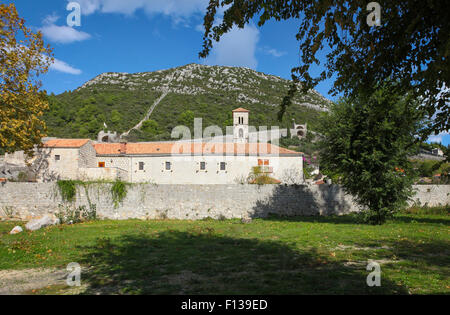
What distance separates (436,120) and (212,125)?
247ft

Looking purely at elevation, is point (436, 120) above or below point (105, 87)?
below

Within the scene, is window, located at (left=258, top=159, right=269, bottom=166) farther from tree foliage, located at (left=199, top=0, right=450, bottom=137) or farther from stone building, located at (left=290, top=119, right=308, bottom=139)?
stone building, located at (left=290, top=119, right=308, bottom=139)

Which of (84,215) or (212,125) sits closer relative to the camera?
(84,215)

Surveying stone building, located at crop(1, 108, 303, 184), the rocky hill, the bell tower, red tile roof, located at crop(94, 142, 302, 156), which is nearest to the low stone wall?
stone building, located at crop(1, 108, 303, 184)

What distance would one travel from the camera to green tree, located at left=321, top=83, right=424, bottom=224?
13789 mm

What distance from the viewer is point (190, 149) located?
38125mm

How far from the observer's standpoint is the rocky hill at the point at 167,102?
2940 inches

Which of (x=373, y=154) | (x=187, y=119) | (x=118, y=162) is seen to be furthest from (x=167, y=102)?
(x=373, y=154)

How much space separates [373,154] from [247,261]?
991cm

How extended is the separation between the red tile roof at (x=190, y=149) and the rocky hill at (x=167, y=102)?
657 inches

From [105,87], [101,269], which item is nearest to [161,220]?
[101,269]

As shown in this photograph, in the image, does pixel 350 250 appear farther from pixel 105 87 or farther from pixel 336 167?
pixel 105 87

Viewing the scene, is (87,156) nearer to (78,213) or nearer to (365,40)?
(78,213)
